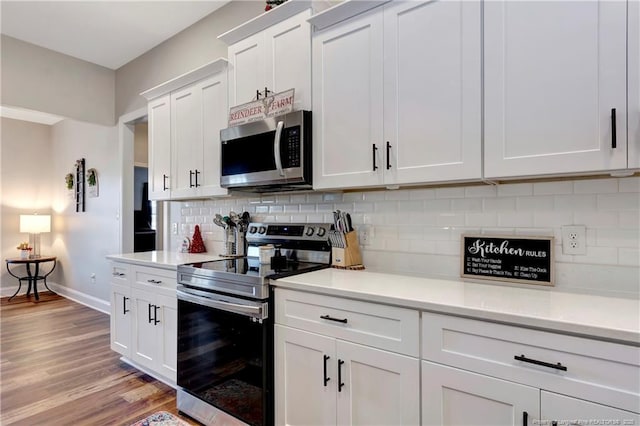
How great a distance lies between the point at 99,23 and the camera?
3.26 m

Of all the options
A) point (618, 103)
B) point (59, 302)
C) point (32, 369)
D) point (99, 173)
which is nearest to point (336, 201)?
point (618, 103)

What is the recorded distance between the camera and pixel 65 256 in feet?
18.4

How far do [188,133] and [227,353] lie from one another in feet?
5.79

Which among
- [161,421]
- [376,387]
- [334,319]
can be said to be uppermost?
[334,319]

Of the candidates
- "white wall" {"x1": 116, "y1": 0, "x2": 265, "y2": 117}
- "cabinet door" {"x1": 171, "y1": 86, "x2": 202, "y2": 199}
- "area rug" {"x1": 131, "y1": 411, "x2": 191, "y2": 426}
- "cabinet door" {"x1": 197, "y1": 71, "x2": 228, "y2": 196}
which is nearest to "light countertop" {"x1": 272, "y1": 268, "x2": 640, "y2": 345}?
"area rug" {"x1": 131, "y1": 411, "x2": 191, "y2": 426}

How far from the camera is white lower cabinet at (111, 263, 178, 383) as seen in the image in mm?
2369

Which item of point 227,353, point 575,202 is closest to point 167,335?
point 227,353

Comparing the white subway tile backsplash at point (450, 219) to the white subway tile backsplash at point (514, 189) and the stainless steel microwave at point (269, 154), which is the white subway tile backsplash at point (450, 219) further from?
the stainless steel microwave at point (269, 154)

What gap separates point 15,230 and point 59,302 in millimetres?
1574

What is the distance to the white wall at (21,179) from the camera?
5.53 metres

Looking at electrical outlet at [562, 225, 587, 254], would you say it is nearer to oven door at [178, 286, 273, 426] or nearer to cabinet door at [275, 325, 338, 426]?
cabinet door at [275, 325, 338, 426]

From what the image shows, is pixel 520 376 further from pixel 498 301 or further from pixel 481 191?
pixel 481 191

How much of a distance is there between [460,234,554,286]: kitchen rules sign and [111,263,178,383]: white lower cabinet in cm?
182

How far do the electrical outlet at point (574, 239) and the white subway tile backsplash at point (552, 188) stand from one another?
0.52 feet
